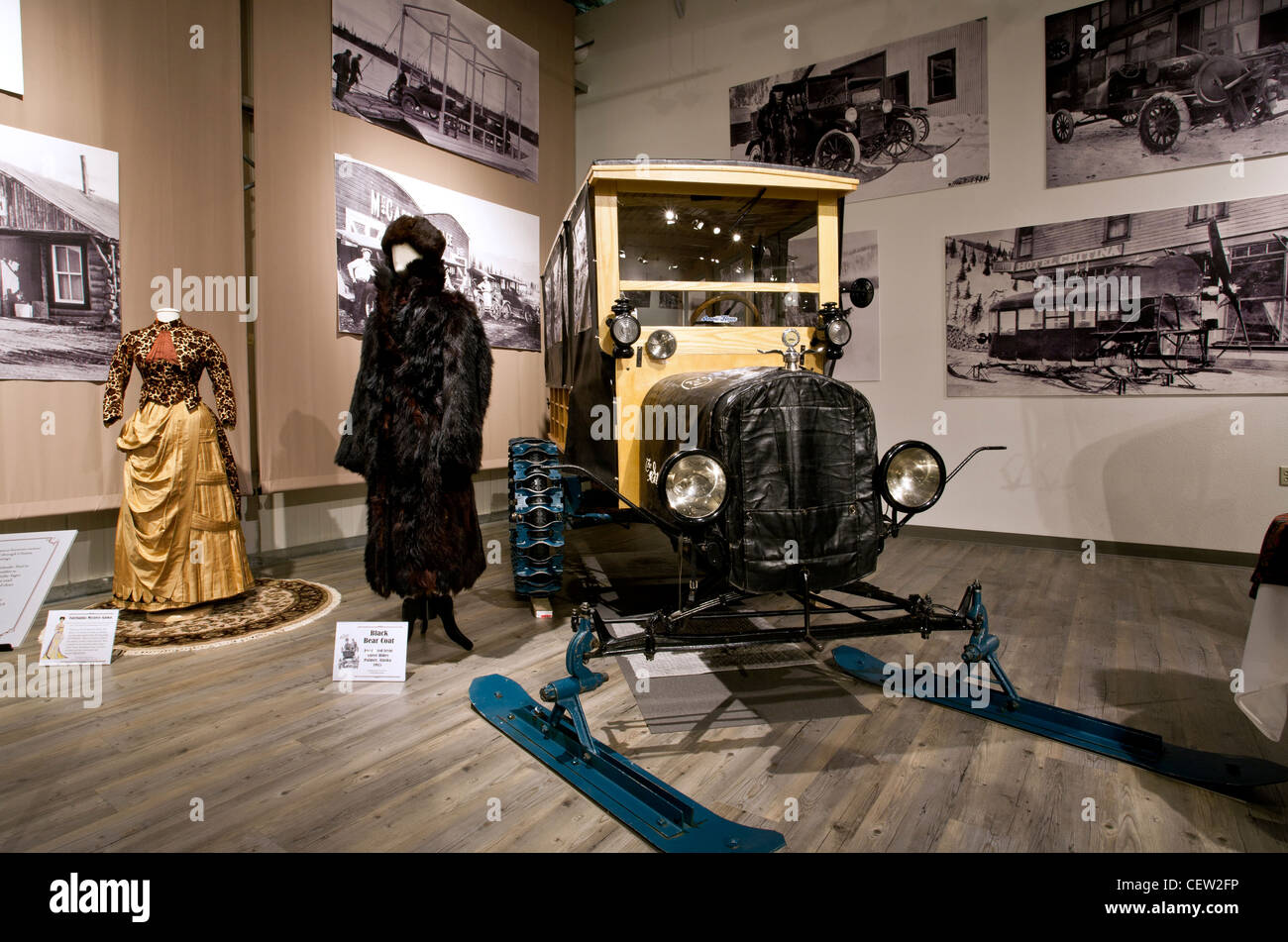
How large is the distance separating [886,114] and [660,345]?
4110mm

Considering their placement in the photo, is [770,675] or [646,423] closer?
[770,675]

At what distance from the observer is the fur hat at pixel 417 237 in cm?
278

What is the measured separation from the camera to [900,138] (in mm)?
5777

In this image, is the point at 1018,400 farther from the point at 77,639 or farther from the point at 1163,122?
the point at 77,639

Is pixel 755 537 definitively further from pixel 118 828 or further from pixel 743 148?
pixel 743 148

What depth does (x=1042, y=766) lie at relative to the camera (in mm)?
2035

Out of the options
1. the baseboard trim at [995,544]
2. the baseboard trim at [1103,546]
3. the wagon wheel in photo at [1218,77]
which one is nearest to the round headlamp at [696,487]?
the baseboard trim at [995,544]

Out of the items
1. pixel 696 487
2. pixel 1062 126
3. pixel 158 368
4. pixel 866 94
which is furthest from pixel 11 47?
pixel 1062 126

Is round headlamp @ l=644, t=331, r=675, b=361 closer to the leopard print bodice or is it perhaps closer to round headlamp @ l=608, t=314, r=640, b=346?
round headlamp @ l=608, t=314, r=640, b=346

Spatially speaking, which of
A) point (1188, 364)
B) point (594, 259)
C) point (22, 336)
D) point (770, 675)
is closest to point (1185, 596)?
point (1188, 364)

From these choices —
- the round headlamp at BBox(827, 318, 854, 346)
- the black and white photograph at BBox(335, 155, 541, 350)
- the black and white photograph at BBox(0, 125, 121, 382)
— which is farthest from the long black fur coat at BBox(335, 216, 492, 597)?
the black and white photograph at BBox(0, 125, 121, 382)

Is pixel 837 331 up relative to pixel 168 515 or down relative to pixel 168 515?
Result: up

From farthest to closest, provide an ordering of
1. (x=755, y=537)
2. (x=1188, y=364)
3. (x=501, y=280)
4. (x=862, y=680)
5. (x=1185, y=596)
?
(x=501, y=280) < (x=1188, y=364) < (x=1185, y=596) < (x=862, y=680) < (x=755, y=537)

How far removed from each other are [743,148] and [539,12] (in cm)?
250
